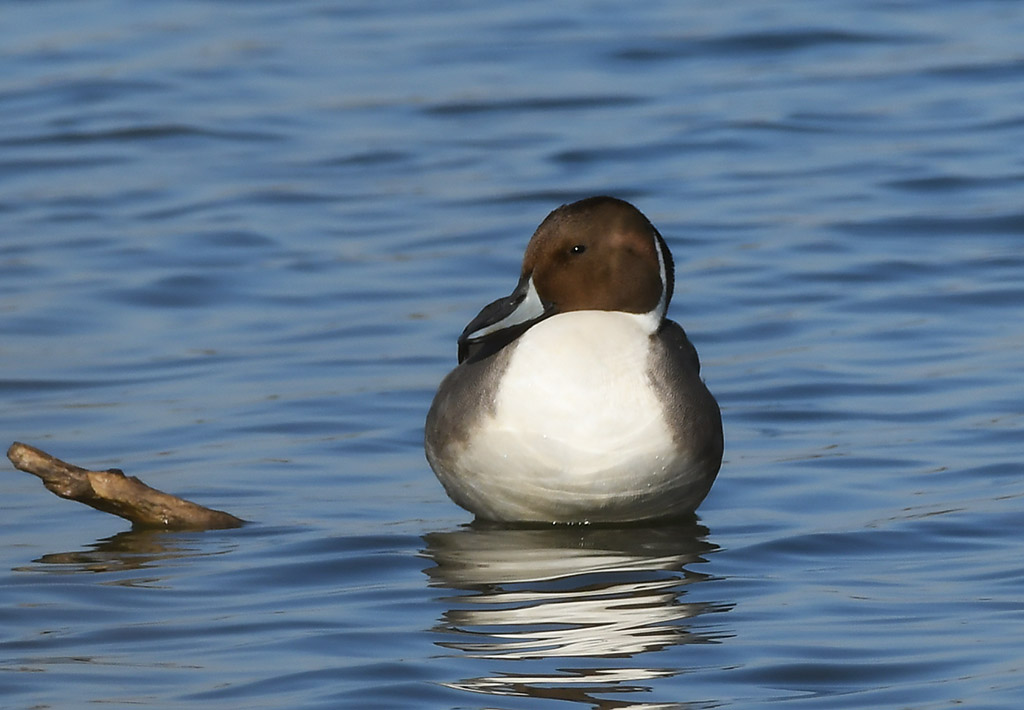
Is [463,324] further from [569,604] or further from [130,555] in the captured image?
[569,604]

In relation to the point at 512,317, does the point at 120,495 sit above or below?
below

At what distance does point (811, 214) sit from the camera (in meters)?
9.67

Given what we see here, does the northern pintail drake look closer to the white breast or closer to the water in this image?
the white breast

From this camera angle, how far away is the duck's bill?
5.49 meters

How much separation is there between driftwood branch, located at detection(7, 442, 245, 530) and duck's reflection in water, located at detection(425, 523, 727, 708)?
619 millimetres

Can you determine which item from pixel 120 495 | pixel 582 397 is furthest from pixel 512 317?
pixel 120 495

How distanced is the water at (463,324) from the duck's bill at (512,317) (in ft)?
1.68

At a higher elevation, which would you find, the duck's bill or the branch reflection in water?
the duck's bill

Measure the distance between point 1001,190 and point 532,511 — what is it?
208 inches

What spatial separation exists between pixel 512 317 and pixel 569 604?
979 millimetres

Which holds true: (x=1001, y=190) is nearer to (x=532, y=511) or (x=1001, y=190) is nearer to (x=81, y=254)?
(x=81, y=254)

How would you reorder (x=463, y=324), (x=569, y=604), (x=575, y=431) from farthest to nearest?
(x=463, y=324)
(x=575, y=431)
(x=569, y=604)

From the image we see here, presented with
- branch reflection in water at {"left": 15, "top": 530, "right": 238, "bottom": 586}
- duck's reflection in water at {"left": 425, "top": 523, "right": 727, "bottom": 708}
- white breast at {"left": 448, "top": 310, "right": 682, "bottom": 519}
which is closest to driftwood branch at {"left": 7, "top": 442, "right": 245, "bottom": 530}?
branch reflection in water at {"left": 15, "top": 530, "right": 238, "bottom": 586}

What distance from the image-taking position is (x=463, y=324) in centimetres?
803
